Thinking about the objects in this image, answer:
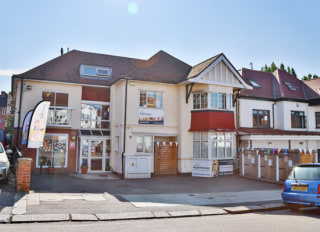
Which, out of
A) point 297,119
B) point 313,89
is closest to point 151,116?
point 297,119

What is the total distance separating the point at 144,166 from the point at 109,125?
13.5 ft

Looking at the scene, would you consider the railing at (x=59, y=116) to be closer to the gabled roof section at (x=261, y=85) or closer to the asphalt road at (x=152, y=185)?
the asphalt road at (x=152, y=185)

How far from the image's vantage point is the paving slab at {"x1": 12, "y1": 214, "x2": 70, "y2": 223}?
6563 mm

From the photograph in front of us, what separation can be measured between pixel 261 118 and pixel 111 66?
11.6 m

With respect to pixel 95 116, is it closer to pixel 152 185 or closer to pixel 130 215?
pixel 152 185

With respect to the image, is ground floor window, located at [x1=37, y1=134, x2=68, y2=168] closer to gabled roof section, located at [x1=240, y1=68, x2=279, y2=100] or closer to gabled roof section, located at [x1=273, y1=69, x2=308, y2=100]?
gabled roof section, located at [x1=240, y1=68, x2=279, y2=100]

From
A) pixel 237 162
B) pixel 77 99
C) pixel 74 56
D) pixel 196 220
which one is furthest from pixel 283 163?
pixel 74 56

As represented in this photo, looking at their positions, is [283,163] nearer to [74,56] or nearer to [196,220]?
[196,220]

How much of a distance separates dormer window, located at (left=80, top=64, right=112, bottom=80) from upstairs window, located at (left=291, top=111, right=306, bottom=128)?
1420cm

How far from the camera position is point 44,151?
1666cm

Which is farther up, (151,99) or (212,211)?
(151,99)

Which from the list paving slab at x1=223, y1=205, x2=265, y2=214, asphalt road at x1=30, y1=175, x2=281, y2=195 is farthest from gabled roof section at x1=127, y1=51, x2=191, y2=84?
paving slab at x1=223, y1=205, x2=265, y2=214

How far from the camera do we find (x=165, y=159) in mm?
17172

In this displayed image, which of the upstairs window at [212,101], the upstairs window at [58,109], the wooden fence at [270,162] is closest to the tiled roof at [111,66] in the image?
the upstairs window at [58,109]
